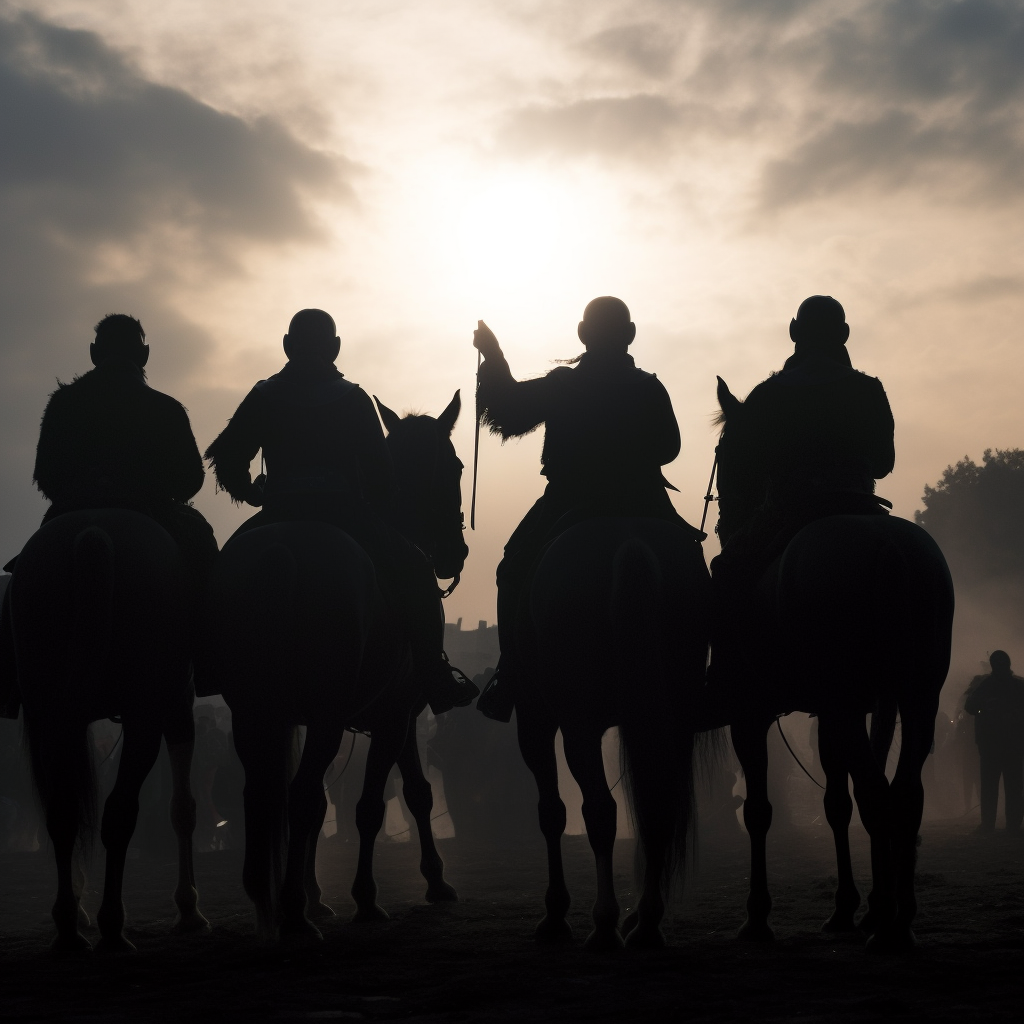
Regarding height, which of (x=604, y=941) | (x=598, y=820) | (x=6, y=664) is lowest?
(x=604, y=941)

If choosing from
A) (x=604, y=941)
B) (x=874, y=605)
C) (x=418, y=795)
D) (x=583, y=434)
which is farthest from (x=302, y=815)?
(x=418, y=795)

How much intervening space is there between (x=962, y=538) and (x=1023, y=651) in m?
5.53

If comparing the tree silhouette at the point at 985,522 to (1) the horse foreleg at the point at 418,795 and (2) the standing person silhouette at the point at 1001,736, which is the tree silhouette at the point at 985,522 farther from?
(1) the horse foreleg at the point at 418,795

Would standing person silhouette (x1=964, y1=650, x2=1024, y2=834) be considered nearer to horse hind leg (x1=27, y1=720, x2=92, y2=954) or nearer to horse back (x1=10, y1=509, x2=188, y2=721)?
horse back (x1=10, y1=509, x2=188, y2=721)

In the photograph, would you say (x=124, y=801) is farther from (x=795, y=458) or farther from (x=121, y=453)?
(x=795, y=458)

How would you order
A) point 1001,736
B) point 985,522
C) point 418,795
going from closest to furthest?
1. point 418,795
2. point 1001,736
3. point 985,522

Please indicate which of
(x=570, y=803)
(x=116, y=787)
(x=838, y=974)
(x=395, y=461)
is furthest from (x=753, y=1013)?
(x=570, y=803)

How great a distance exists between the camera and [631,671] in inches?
264

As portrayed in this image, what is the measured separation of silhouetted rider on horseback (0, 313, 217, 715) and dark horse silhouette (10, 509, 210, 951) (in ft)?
0.98

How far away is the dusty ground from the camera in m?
4.67

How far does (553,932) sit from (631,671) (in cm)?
169

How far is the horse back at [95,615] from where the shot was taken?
7.07 m

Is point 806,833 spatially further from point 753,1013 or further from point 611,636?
point 753,1013

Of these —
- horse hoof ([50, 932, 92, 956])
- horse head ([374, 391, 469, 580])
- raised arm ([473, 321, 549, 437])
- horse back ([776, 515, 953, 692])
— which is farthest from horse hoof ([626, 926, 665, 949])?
horse head ([374, 391, 469, 580])
